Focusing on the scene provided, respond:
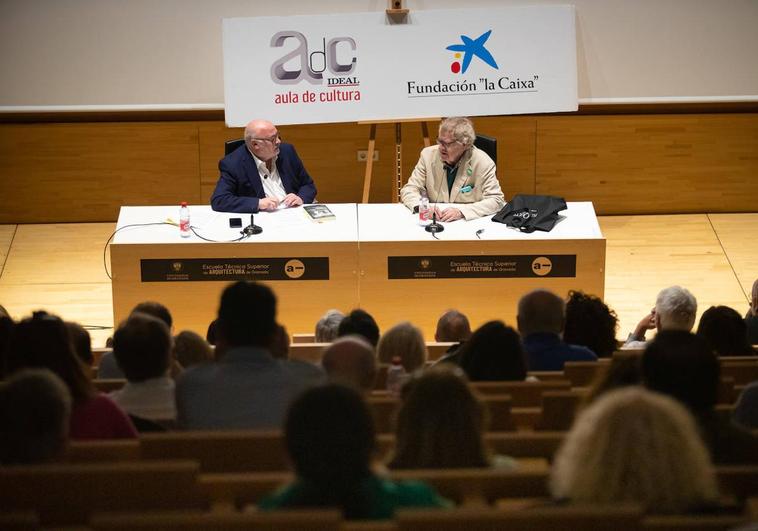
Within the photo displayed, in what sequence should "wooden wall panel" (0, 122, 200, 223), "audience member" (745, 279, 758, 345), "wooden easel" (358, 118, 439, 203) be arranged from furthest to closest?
"wooden wall panel" (0, 122, 200, 223), "wooden easel" (358, 118, 439, 203), "audience member" (745, 279, 758, 345)

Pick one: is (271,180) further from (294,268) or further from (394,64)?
(394,64)

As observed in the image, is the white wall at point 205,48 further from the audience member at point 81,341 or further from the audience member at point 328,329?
the audience member at point 81,341

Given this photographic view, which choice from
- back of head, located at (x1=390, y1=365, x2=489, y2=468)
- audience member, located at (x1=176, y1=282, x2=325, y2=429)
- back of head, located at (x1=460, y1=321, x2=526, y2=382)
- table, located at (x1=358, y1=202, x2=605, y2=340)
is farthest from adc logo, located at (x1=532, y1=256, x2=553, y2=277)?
back of head, located at (x1=390, y1=365, x2=489, y2=468)

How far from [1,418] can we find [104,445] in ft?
0.80

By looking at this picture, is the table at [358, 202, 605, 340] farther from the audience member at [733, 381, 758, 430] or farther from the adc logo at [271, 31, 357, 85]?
the audience member at [733, 381, 758, 430]

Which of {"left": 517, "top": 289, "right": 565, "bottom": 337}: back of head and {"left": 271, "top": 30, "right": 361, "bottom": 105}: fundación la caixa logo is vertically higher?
{"left": 271, "top": 30, "right": 361, "bottom": 105}: fundación la caixa logo

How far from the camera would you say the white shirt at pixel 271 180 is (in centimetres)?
654

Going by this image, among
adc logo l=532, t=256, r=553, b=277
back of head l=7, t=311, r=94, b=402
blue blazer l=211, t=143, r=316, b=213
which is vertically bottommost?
back of head l=7, t=311, r=94, b=402

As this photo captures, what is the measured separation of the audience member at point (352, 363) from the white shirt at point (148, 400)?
1.56 ft

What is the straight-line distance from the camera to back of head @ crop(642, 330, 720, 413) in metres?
2.55

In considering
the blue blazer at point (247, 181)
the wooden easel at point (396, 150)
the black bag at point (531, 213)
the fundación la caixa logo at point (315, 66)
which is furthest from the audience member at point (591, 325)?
the fundación la caixa logo at point (315, 66)

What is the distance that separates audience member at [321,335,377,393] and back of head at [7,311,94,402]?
27.2 inches

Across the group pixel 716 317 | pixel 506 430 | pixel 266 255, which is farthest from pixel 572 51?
pixel 506 430

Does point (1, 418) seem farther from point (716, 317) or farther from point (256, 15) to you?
point (256, 15)
